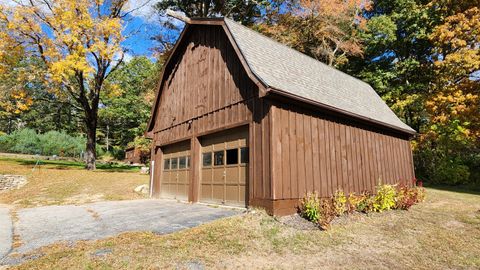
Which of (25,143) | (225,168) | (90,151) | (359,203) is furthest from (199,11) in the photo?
(359,203)

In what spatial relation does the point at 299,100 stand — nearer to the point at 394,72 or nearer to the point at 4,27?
the point at 394,72

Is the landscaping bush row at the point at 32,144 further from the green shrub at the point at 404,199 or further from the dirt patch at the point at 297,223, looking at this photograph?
the green shrub at the point at 404,199

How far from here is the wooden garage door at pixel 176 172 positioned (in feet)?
43.7

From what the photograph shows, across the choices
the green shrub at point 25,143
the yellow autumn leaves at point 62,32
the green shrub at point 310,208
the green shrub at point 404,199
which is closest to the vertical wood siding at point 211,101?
the green shrub at point 310,208

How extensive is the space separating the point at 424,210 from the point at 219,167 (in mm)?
7741

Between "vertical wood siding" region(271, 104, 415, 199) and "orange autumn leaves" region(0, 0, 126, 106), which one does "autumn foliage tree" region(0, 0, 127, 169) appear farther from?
"vertical wood siding" region(271, 104, 415, 199)

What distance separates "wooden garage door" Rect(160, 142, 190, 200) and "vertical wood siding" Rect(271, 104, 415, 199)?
5.82 metres

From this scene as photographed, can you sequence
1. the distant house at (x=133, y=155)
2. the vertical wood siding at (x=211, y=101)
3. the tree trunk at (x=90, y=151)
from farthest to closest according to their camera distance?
the distant house at (x=133, y=155), the tree trunk at (x=90, y=151), the vertical wood siding at (x=211, y=101)

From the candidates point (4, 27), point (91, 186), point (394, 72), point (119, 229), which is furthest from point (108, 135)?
point (119, 229)

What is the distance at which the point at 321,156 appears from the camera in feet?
31.6

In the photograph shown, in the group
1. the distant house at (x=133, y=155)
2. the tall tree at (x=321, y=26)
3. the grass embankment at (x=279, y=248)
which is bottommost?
the grass embankment at (x=279, y=248)

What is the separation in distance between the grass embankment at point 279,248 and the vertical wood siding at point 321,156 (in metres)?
1.35

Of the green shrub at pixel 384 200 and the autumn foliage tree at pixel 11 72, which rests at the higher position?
the autumn foliage tree at pixel 11 72

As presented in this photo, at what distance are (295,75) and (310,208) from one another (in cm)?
493
